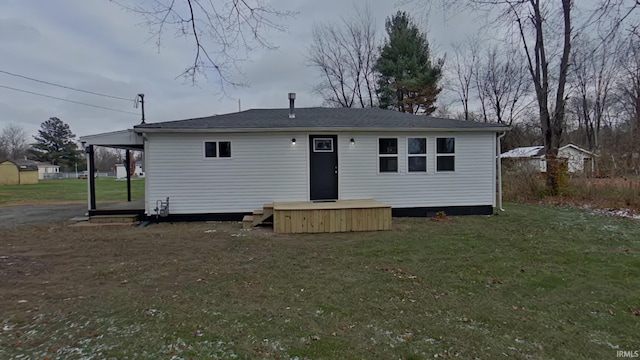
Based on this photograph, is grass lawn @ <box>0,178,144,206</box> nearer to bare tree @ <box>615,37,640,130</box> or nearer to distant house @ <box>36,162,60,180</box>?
bare tree @ <box>615,37,640,130</box>

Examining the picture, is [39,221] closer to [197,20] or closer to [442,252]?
[197,20]

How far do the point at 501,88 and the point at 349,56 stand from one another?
11.0 meters

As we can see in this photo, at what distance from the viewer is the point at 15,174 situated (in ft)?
92.0

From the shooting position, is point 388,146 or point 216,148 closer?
point 216,148

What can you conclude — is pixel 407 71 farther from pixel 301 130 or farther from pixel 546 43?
pixel 301 130

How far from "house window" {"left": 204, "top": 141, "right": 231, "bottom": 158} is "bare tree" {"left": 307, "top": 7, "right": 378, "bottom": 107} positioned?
52.9 ft

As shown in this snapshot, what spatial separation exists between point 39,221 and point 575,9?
700 inches

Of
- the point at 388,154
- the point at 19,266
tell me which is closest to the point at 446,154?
the point at 388,154

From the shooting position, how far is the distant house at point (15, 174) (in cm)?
2745

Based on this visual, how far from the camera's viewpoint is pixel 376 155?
27.8 feet

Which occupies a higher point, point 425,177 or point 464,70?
point 464,70

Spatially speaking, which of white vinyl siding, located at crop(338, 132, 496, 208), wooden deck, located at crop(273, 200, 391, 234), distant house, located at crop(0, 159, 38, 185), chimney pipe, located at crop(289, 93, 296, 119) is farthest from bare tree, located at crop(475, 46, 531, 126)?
distant house, located at crop(0, 159, 38, 185)

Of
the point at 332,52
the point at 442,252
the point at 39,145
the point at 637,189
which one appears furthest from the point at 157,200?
the point at 39,145

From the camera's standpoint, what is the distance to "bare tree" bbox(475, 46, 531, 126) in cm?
2231
